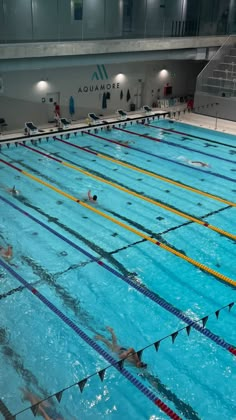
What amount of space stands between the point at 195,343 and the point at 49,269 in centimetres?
275

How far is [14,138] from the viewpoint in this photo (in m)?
13.9

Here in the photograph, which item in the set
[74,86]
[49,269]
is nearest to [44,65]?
[74,86]

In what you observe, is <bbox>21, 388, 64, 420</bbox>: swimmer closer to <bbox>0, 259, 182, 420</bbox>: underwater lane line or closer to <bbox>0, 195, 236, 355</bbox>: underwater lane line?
<bbox>0, 259, 182, 420</bbox>: underwater lane line

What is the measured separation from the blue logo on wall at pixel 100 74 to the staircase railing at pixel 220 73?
4.44 metres

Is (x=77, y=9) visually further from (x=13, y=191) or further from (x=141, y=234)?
(x=141, y=234)

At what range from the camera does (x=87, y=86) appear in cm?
1703

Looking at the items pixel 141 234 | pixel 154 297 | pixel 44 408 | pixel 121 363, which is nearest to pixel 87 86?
pixel 141 234

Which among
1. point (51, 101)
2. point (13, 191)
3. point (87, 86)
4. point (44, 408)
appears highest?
point (87, 86)

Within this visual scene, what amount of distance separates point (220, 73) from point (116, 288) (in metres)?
15.5

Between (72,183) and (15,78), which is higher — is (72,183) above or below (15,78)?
below

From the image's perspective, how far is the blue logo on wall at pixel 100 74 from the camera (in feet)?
56.2

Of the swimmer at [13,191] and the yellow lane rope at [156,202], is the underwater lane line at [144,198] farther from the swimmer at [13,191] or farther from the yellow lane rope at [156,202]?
the swimmer at [13,191]

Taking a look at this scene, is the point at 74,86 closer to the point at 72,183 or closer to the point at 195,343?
the point at 72,183

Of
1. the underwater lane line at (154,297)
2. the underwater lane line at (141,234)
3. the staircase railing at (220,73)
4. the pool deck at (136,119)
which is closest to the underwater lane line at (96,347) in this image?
the underwater lane line at (154,297)
